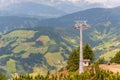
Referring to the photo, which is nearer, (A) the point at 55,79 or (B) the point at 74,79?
(B) the point at 74,79

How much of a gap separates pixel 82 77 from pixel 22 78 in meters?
21.0

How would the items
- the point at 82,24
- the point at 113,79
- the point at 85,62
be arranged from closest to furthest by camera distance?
the point at 113,79 → the point at 82,24 → the point at 85,62

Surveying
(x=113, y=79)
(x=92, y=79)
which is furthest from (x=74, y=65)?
(x=113, y=79)

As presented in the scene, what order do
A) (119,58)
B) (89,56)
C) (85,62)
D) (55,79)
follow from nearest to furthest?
1. (55,79)
2. (85,62)
3. (89,56)
4. (119,58)

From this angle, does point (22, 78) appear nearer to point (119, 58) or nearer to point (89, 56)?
point (89, 56)

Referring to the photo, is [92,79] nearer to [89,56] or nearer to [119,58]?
[89,56]

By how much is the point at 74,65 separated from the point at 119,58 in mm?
27593

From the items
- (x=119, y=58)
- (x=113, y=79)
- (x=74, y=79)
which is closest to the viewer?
(x=113, y=79)

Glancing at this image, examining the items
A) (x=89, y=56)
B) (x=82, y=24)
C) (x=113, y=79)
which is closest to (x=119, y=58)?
(x=89, y=56)

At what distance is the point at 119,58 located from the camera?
506 ft

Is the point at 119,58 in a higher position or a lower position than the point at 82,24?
lower

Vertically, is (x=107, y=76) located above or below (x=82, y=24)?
below

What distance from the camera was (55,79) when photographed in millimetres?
92812

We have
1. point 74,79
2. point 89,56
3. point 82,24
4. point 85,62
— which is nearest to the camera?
point 74,79
